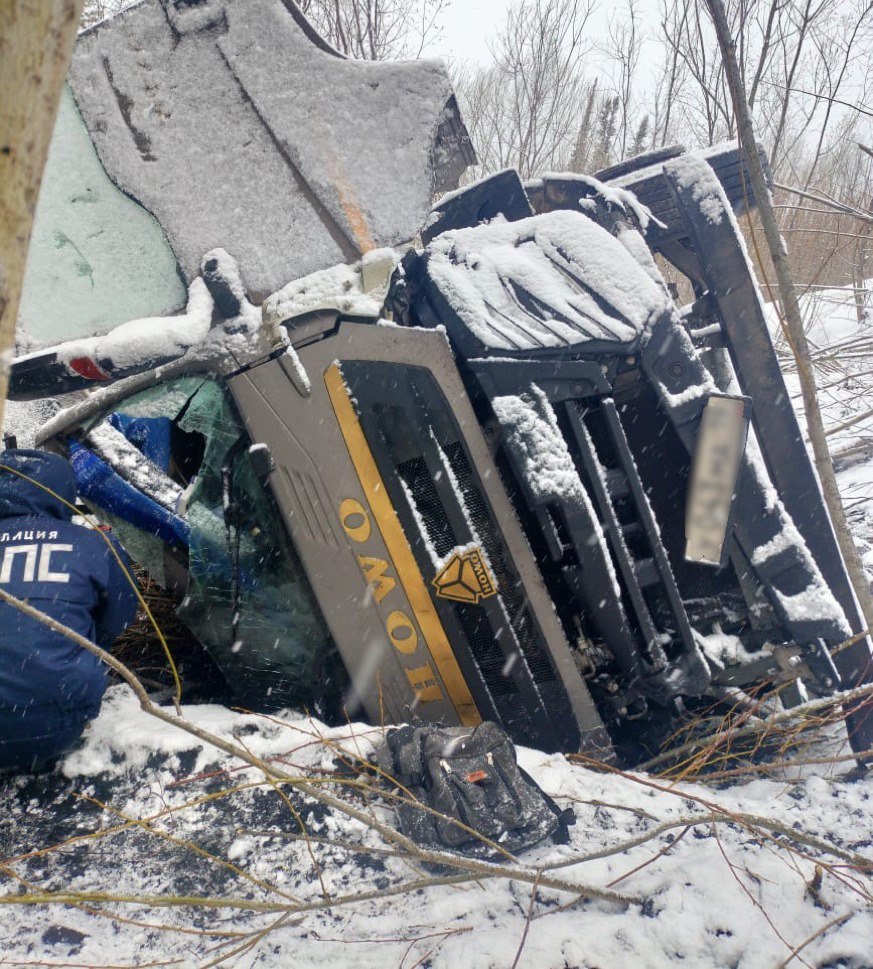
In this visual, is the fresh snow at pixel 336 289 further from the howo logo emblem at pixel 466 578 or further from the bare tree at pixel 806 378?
the bare tree at pixel 806 378

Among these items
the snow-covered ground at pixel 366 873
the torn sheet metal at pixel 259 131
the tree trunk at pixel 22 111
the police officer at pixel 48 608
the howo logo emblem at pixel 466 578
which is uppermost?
the torn sheet metal at pixel 259 131

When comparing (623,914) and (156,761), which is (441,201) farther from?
(623,914)

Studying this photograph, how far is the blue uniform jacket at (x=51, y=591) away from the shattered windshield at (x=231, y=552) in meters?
0.24

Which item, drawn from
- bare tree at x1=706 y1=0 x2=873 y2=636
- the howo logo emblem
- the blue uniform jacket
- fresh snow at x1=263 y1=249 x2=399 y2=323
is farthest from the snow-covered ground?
fresh snow at x1=263 y1=249 x2=399 y2=323

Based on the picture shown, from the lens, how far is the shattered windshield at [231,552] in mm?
2531

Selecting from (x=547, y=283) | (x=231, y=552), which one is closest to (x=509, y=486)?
(x=547, y=283)

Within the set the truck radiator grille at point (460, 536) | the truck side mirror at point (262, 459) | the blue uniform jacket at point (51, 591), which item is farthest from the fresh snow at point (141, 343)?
the truck radiator grille at point (460, 536)

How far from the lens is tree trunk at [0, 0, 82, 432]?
20.4 inches

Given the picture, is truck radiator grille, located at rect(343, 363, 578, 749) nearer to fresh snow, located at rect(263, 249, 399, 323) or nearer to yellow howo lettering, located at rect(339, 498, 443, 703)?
yellow howo lettering, located at rect(339, 498, 443, 703)

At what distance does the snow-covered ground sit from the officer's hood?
0.78 metres

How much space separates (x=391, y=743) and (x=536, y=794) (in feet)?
1.57

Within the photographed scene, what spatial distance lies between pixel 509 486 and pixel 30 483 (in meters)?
1.63

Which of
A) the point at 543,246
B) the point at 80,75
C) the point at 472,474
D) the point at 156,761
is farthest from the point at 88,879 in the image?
the point at 80,75

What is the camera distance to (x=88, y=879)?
5.98 ft
